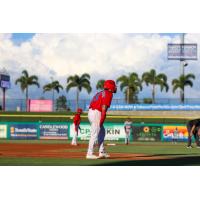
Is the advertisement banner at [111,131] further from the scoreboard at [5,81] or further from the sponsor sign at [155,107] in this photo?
the scoreboard at [5,81]

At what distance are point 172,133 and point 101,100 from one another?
21202mm

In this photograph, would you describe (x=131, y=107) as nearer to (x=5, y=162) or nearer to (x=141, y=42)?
(x=141, y=42)

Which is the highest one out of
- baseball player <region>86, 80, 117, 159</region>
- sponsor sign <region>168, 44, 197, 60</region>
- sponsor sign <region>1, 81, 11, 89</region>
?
sponsor sign <region>168, 44, 197, 60</region>

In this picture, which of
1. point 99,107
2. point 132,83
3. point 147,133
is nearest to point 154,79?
point 132,83

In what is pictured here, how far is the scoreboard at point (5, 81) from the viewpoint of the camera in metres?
55.0

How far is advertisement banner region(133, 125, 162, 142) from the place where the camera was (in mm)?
32312

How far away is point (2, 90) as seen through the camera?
191 ft

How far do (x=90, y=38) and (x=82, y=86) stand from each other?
1911cm

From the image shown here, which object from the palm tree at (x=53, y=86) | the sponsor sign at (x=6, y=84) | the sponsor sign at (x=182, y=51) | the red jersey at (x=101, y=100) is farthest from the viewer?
Result: the palm tree at (x=53, y=86)

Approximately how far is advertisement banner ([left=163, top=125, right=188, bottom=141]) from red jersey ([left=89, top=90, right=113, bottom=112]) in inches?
809

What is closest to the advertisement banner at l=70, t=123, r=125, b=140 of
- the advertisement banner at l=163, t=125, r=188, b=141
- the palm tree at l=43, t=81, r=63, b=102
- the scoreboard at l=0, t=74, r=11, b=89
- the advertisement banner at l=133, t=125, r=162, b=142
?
the advertisement banner at l=133, t=125, r=162, b=142

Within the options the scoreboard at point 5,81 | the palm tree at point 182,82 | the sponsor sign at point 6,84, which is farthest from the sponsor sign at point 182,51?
the sponsor sign at point 6,84

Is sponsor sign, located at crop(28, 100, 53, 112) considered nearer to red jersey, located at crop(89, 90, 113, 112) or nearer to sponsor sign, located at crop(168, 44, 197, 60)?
sponsor sign, located at crop(168, 44, 197, 60)

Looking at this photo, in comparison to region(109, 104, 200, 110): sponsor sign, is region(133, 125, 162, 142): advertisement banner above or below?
below
